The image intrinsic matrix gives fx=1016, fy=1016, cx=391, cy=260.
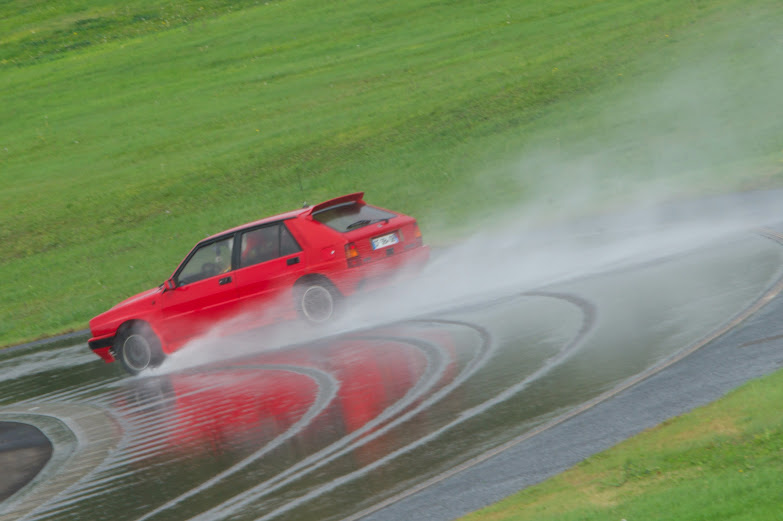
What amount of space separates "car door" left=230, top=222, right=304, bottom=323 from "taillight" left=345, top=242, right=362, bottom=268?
0.62 metres

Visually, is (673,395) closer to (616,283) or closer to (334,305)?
(616,283)

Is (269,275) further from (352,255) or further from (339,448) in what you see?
(339,448)

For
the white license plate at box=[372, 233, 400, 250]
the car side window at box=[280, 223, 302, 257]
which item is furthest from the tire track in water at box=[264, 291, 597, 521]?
the car side window at box=[280, 223, 302, 257]

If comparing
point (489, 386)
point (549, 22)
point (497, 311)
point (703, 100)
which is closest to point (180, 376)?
point (497, 311)

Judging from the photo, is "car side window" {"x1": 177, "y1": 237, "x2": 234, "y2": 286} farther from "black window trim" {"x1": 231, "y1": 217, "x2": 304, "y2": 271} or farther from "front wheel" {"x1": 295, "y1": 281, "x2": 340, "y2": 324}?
"front wheel" {"x1": 295, "y1": 281, "x2": 340, "y2": 324}

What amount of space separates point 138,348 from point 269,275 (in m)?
2.22

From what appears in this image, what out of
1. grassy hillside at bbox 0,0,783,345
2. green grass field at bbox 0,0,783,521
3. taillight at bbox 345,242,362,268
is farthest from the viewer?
grassy hillside at bbox 0,0,783,345

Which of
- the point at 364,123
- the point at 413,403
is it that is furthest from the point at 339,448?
the point at 364,123

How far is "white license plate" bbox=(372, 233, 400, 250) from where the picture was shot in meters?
13.0

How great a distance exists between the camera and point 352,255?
12797mm

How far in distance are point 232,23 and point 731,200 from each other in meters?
37.3

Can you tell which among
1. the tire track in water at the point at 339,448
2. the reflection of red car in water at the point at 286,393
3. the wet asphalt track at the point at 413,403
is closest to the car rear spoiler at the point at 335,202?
the wet asphalt track at the point at 413,403

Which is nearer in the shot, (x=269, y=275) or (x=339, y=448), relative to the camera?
(x=339, y=448)

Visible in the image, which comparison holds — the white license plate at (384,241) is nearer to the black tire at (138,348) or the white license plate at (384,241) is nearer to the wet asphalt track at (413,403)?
the wet asphalt track at (413,403)
